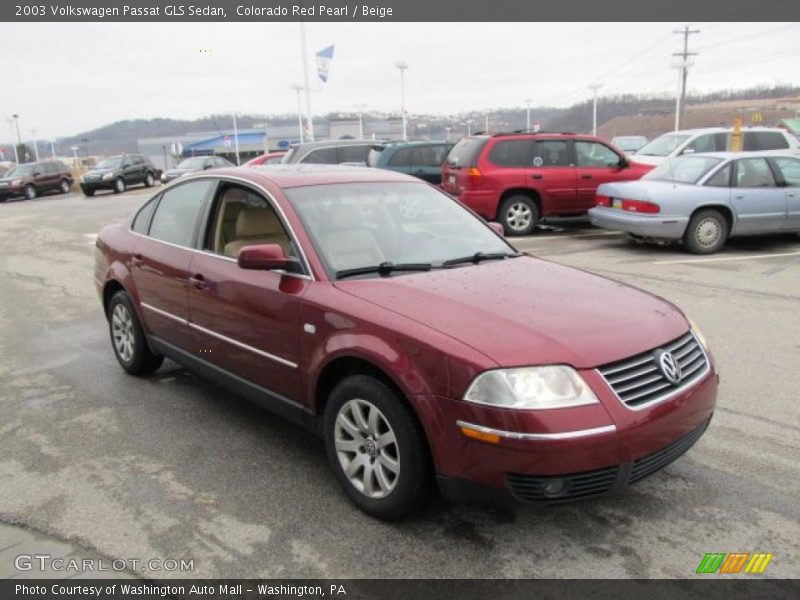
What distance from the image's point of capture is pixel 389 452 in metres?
3.10

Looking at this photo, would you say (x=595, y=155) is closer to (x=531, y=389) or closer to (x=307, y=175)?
(x=307, y=175)

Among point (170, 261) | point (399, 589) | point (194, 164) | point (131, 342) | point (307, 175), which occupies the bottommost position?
point (399, 589)

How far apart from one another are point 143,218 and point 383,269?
269 cm

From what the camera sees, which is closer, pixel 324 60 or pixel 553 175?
pixel 553 175

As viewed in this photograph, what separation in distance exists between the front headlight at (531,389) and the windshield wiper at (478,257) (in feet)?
3.93

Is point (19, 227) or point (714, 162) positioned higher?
point (714, 162)

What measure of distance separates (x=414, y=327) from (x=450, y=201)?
1915mm

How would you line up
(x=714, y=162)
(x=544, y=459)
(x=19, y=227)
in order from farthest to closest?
(x=19, y=227) < (x=714, y=162) < (x=544, y=459)

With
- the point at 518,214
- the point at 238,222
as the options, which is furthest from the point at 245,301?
the point at 518,214

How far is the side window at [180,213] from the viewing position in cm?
459

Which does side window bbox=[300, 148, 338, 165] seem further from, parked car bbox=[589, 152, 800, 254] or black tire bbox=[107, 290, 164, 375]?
black tire bbox=[107, 290, 164, 375]

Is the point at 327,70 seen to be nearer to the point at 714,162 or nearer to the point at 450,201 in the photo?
the point at 714,162

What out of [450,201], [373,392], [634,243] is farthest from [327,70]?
[373,392]

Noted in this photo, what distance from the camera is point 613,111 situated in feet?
172
